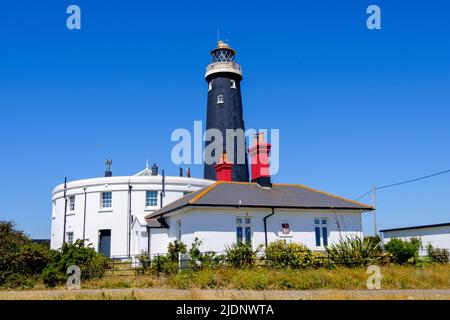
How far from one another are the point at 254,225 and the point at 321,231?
362 centimetres

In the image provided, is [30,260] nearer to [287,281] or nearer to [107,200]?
[287,281]

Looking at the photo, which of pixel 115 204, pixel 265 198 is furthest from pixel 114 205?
pixel 265 198

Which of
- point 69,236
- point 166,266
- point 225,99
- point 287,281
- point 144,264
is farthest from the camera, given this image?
→ point 225,99

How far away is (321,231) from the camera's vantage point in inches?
895

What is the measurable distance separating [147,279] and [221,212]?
5400 mm

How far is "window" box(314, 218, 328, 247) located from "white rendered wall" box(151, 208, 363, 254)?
181 mm

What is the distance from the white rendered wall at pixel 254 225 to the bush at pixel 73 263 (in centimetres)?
435

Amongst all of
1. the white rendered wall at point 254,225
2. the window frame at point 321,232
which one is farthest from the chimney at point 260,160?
the window frame at point 321,232

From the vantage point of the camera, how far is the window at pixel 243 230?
21.1m

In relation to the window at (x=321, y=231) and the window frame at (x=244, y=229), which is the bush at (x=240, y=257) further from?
the window at (x=321, y=231)

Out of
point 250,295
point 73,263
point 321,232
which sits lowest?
point 250,295

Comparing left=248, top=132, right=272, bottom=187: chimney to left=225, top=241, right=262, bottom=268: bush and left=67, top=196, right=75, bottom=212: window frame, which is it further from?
left=67, top=196, right=75, bottom=212: window frame
